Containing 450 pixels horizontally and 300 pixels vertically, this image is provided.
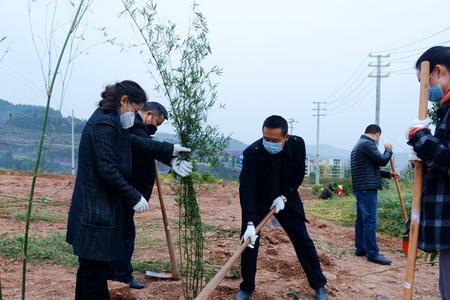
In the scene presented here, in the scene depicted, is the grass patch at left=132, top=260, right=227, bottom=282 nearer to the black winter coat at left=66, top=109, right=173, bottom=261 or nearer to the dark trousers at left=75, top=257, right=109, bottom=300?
the dark trousers at left=75, top=257, right=109, bottom=300

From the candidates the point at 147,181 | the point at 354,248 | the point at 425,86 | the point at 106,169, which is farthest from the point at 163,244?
the point at 425,86

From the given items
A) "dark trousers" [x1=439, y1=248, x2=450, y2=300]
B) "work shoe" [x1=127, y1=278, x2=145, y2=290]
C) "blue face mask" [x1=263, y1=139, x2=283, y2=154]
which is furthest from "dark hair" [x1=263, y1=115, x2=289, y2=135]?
"work shoe" [x1=127, y1=278, x2=145, y2=290]

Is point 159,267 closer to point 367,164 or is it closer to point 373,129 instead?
point 367,164

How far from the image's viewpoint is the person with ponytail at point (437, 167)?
2.50 meters

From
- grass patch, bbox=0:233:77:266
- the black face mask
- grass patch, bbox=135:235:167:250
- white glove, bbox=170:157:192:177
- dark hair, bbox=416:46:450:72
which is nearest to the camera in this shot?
dark hair, bbox=416:46:450:72

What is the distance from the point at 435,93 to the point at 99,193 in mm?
2309

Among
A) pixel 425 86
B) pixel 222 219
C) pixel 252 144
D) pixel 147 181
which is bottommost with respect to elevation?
Result: pixel 222 219

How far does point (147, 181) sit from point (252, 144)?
115 cm

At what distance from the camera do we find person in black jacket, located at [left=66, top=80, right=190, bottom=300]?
10.0ft

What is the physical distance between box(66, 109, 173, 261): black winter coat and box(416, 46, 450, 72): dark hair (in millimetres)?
2096

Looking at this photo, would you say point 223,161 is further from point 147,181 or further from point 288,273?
point 288,273

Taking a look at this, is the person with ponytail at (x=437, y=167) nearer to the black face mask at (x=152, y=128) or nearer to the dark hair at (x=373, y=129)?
the black face mask at (x=152, y=128)

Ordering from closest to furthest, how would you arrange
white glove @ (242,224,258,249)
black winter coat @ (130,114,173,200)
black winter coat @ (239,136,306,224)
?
white glove @ (242,224,258,249)
black winter coat @ (239,136,306,224)
black winter coat @ (130,114,173,200)

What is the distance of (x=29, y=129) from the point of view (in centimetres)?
5584
